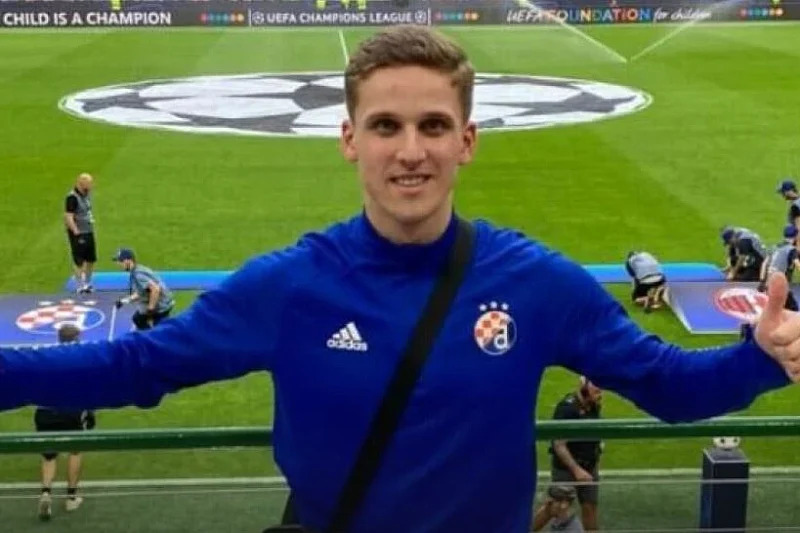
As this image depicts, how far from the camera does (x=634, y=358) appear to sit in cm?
274

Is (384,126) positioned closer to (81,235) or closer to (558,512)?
(558,512)

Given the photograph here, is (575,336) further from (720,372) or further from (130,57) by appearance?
(130,57)

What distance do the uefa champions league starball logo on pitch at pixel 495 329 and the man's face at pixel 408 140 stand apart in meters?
0.24

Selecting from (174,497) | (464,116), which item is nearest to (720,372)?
(464,116)

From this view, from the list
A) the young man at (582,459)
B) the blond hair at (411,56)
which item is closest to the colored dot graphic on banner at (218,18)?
the young man at (582,459)

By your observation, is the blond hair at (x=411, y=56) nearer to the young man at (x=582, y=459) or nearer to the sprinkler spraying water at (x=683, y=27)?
the young man at (x=582, y=459)

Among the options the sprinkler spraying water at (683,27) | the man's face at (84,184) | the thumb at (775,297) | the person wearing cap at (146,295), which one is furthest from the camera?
the sprinkler spraying water at (683,27)

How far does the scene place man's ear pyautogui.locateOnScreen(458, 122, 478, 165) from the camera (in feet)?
8.82

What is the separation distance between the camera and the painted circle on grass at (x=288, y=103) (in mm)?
27656

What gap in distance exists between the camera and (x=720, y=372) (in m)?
2.67

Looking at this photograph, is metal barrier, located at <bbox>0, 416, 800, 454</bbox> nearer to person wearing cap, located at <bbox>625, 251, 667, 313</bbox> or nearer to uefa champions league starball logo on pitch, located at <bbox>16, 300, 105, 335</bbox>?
uefa champions league starball logo on pitch, located at <bbox>16, 300, 105, 335</bbox>

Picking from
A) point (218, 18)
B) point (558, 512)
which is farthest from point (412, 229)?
point (218, 18)

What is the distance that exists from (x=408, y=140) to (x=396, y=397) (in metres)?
0.54

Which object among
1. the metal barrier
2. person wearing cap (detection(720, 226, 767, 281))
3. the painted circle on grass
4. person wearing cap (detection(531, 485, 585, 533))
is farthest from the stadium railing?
the painted circle on grass
